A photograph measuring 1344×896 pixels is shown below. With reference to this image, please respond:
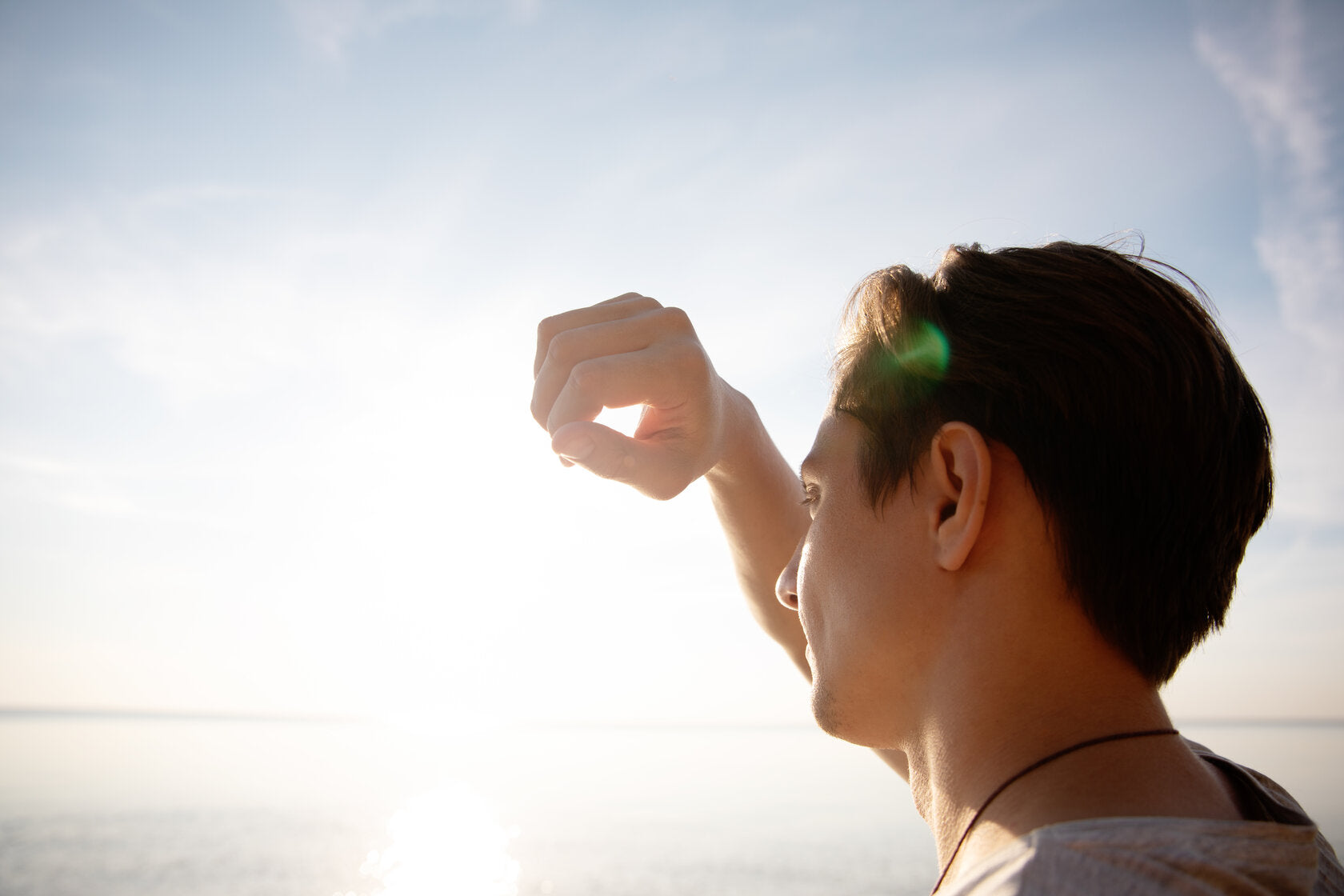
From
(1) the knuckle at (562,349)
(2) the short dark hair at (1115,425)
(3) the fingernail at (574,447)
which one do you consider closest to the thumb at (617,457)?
(3) the fingernail at (574,447)

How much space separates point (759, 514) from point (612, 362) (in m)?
1.31

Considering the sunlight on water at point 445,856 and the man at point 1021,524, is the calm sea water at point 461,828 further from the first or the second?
the man at point 1021,524

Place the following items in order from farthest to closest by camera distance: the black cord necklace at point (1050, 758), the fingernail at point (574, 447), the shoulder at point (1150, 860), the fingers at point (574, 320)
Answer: the fingers at point (574, 320) → the fingernail at point (574, 447) → the black cord necklace at point (1050, 758) → the shoulder at point (1150, 860)

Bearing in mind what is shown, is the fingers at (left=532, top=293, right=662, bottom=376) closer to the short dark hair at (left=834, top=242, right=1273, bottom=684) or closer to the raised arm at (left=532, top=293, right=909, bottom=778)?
the raised arm at (left=532, top=293, right=909, bottom=778)

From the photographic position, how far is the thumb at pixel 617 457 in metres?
1.68

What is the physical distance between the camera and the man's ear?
1.54 m

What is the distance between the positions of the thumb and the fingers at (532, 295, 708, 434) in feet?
0.18

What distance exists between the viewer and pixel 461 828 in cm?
1756

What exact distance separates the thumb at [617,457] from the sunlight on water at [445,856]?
1230 centimetres

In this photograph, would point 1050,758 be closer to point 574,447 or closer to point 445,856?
point 574,447

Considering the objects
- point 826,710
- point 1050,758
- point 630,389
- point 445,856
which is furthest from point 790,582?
point 445,856

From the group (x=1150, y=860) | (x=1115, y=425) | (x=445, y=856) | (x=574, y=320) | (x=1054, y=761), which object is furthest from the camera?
(x=445, y=856)

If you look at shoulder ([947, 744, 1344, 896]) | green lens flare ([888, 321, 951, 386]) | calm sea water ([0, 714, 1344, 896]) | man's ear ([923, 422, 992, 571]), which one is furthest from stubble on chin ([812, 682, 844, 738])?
calm sea water ([0, 714, 1344, 896])

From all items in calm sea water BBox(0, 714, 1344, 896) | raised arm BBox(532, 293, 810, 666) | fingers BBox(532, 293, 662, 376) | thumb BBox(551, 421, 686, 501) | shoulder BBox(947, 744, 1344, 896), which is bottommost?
calm sea water BBox(0, 714, 1344, 896)
